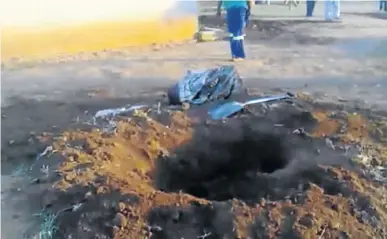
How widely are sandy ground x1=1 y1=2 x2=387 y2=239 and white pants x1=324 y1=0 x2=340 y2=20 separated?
95.6 inches

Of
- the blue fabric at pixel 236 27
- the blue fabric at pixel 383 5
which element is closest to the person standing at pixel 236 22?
the blue fabric at pixel 236 27

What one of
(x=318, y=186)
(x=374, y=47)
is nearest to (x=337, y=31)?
(x=374, y=47)

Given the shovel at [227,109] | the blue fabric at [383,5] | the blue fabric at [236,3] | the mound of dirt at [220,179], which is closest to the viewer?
the mound of dirt at [220,179]

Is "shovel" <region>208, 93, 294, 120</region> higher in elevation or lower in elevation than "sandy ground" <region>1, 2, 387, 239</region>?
higher

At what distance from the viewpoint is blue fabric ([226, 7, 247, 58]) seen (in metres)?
11.6

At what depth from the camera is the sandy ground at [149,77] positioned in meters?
7.12

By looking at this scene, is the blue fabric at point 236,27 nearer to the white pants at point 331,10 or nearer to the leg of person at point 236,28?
the leg of person at point 236,28

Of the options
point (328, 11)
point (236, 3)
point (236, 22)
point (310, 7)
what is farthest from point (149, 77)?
point (310, 7)

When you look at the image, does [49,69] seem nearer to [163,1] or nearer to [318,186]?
[163,1]

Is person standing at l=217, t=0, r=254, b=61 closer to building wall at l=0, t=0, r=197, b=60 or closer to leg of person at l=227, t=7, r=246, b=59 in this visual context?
leg of person at l=227, t=7, r=246, b=59

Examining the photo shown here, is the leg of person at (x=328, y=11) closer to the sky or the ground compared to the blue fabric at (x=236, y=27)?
closer to the ground

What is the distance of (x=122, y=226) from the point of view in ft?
14.5

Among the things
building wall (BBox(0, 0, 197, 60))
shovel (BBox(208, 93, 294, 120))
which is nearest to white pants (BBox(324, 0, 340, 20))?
building wall (BBox(0, 0, 197, 60))

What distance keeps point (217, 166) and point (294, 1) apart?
54.3 ft
